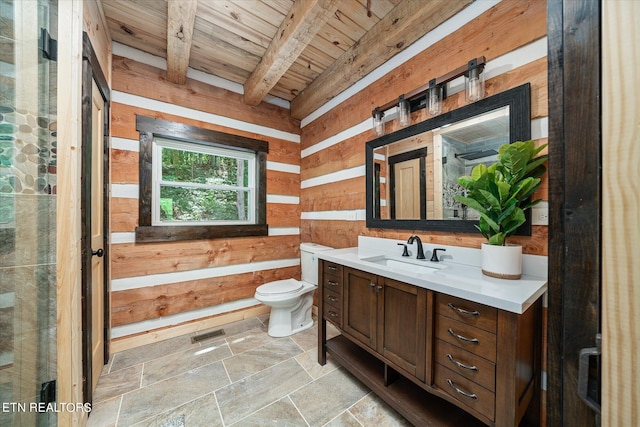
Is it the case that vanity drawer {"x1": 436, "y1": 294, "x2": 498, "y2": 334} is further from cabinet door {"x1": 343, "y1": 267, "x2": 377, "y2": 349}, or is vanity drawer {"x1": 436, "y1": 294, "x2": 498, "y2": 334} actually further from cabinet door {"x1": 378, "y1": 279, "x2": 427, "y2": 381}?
cabinet door {"x1": 343, "y1": 267, "x2": 377, "y2": 349}

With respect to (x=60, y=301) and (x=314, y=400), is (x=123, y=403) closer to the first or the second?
(x=60, y=301)

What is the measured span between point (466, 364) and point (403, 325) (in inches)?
12.2

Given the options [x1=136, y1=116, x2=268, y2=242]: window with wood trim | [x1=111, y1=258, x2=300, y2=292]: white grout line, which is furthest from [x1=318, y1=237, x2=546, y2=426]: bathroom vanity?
[x1=136, y1=116, x2=268, y2=242]: window with wood trim

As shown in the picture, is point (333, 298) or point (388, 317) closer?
point (388, 317)

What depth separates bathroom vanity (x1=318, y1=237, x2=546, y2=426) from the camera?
36.0 inches

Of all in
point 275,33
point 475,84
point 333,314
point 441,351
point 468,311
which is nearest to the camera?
point 468,311

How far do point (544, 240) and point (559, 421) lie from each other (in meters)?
0.99

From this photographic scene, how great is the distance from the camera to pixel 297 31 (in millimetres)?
1628

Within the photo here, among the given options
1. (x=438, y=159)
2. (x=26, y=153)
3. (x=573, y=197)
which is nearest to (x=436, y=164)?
(x=438, y=159)

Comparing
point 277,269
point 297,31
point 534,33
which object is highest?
point 297,31

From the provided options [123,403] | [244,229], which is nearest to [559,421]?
[123,403]

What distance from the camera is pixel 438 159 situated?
5.32 ft

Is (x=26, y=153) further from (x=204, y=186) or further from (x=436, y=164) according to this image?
(x=436, y=164)

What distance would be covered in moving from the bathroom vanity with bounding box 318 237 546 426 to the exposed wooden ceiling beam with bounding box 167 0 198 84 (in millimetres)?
1912
